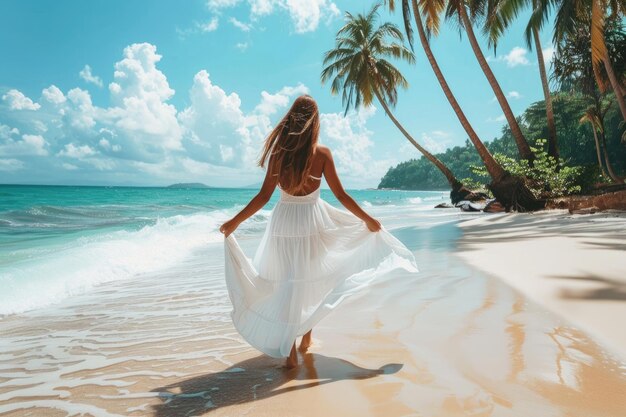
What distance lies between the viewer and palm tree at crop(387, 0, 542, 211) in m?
15.5

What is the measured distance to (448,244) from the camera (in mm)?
7840

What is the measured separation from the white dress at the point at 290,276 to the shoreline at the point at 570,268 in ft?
5.65

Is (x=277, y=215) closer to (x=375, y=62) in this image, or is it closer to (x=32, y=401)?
(x=32, y=401)

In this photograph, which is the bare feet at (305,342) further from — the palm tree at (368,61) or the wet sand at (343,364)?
the palm tree at (368,61)

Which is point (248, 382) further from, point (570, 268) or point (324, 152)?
point (570, 268)

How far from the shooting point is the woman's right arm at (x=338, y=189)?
3023 mm

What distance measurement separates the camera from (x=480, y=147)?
16938 millimetres

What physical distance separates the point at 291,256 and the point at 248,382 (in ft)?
2.92

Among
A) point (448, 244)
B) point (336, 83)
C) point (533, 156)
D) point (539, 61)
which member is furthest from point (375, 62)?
point (448, 244)

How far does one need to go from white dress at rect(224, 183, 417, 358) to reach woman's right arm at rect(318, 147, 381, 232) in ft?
0.54

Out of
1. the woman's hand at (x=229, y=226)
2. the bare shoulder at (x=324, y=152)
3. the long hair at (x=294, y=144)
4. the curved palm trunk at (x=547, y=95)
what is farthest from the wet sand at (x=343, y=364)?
the curved palm trunk at (x=547, y=95)

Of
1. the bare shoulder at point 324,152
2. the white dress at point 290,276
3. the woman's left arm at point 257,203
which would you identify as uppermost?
the bare shoulder at point 324,152

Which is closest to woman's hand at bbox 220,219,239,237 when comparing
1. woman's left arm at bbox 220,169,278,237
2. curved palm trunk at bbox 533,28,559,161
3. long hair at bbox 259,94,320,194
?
woman's left arm at bbox 220,169,278,237

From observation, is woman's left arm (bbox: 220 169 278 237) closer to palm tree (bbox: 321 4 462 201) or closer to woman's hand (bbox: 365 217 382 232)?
woman's hand (bbox: 365 217 382 232)
